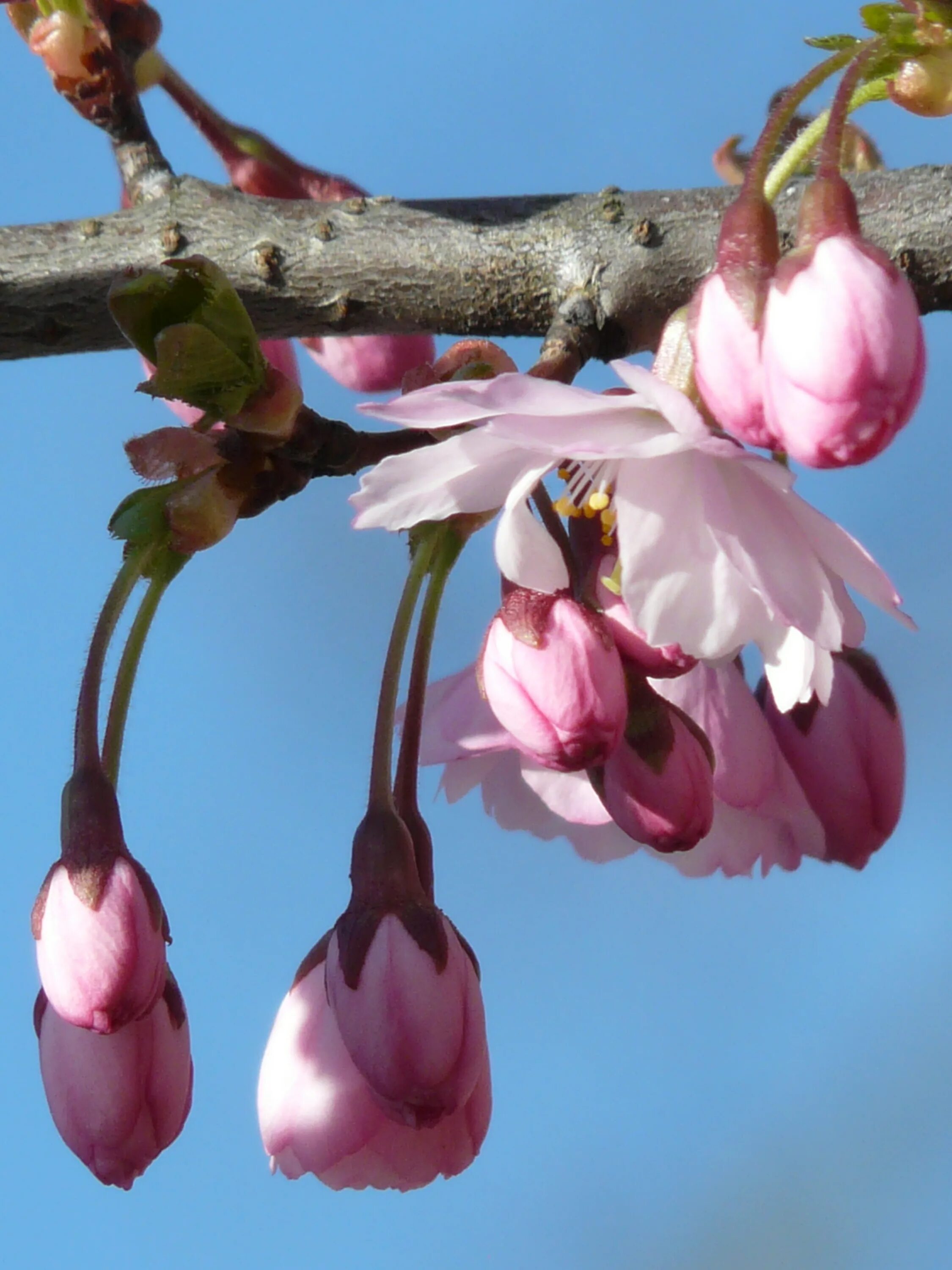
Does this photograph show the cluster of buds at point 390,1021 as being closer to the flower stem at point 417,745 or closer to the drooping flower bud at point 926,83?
the flower stem at point 417,745

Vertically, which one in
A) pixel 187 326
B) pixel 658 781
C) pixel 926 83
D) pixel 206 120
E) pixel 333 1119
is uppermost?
pixel 206 120

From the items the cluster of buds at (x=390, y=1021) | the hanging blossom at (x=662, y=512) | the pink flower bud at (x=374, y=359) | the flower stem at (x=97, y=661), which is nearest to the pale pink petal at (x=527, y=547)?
the hanging blossom at (x=662, y=512)

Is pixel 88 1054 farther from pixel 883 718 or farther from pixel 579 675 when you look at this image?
pixel 883 718

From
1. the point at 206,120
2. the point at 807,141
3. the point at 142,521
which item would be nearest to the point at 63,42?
the point at 206,120

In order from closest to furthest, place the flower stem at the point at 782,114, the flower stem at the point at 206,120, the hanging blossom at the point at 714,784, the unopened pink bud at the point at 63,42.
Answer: the flower stem at the point at 782,114 < the hanging blossom at the point at 714,784 < the unopened pink bud at the point at 63,42 < the flower stem at the point at 206,120

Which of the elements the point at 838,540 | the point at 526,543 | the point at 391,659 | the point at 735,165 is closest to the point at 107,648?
the point at 391,659

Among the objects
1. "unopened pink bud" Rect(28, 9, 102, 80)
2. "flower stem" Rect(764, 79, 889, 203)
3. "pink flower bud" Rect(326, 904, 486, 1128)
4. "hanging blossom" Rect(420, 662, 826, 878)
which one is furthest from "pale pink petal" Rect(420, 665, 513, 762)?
"unopened pink bud" Rect(28, 9, 102, 80)

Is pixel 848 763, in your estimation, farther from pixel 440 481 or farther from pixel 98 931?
pixel 98 931
